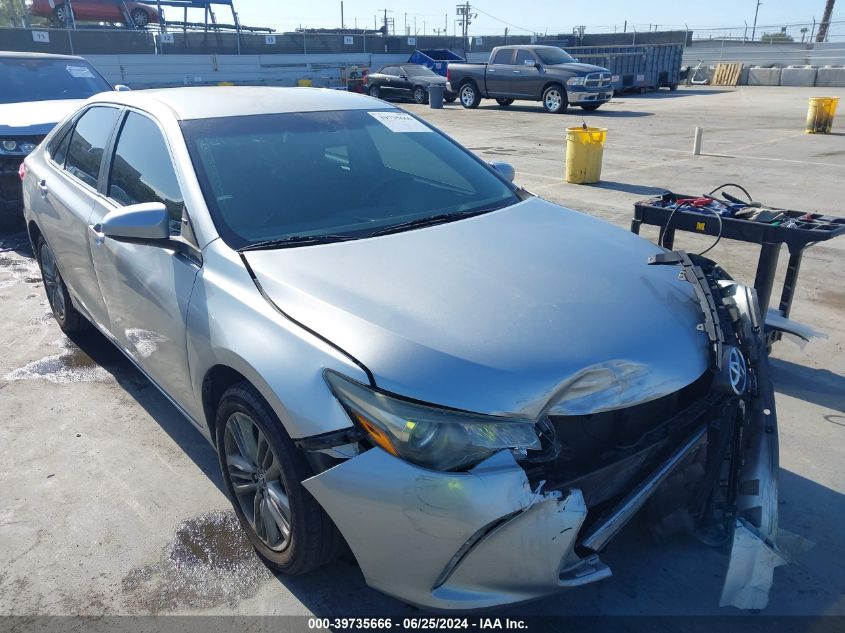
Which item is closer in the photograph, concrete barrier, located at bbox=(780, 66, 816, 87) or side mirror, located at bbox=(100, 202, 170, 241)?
side mirror, located at bbox=(100, 202, 170, 241)

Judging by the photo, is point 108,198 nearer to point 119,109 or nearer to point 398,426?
point 119,109

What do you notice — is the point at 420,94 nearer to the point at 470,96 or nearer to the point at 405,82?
the point at 405,82

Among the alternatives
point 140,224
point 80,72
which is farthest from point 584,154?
point 140,224

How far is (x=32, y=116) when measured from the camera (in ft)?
24.3

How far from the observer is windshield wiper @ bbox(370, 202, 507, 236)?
3.01 m

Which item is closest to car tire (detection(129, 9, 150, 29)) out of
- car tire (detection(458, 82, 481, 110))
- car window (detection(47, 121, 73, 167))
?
car tire (detection(458, 82, 481, 110))

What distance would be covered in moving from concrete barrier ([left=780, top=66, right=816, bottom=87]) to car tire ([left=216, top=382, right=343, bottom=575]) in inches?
1241

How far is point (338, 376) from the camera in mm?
2125

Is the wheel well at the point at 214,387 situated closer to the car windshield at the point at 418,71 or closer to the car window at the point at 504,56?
the car window at the point at 504,56

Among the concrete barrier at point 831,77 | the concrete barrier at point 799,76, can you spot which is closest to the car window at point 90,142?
the concrete barrier at point 831,77

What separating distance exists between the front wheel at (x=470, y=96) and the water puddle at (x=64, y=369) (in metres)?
19.9

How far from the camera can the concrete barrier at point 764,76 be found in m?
29.4

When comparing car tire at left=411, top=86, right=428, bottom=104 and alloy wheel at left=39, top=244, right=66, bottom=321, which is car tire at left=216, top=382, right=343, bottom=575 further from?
car tire at left=411, top=86, right=428, bottom=104

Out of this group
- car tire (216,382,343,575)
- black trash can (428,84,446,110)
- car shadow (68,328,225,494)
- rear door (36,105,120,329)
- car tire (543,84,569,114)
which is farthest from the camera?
black trash can (428,84,446,110)
